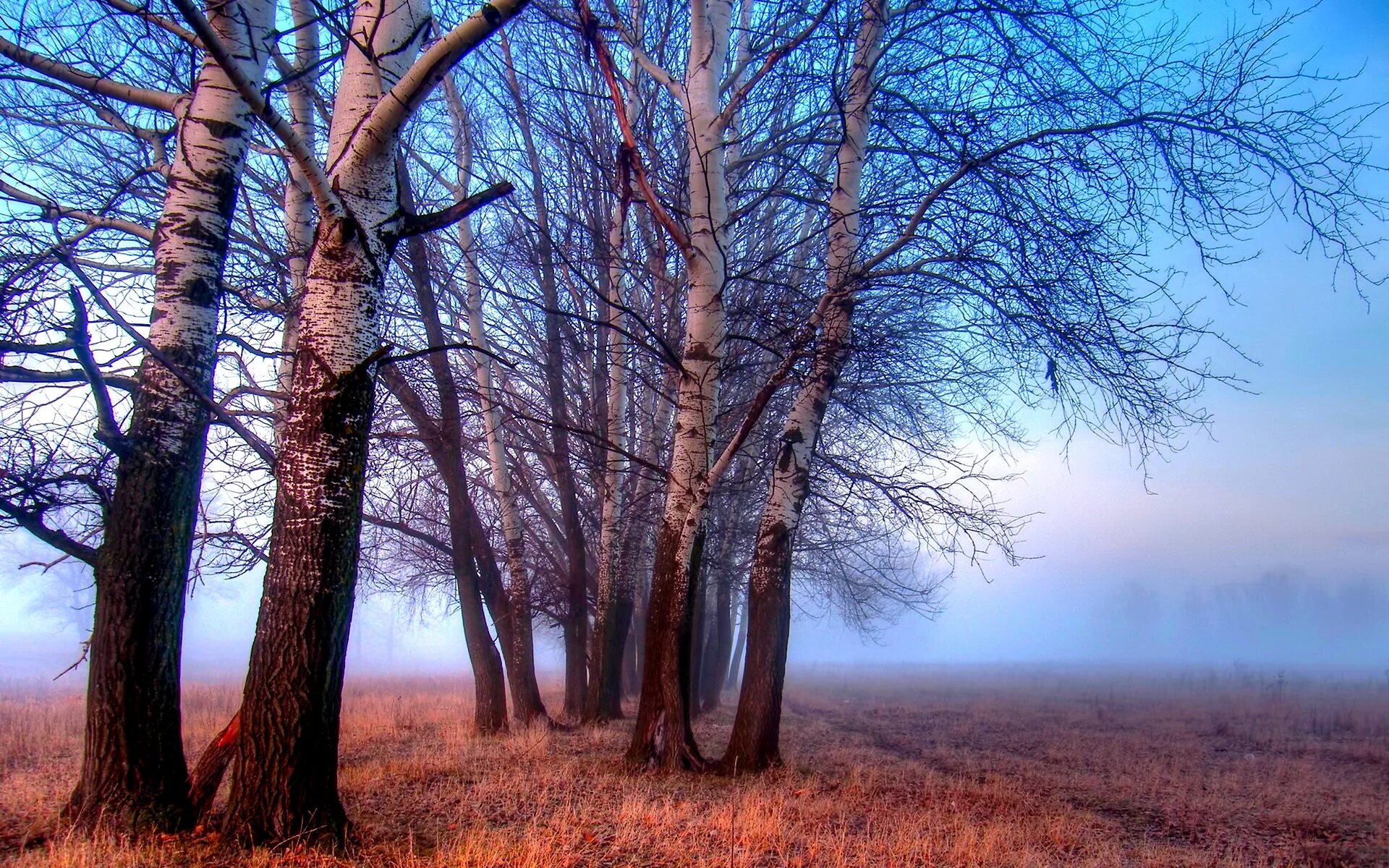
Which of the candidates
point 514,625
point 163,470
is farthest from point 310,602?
point 514,625

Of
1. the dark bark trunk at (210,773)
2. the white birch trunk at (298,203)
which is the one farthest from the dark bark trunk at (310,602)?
the white birch trunk at (298,203)

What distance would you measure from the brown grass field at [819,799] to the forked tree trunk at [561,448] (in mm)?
1899

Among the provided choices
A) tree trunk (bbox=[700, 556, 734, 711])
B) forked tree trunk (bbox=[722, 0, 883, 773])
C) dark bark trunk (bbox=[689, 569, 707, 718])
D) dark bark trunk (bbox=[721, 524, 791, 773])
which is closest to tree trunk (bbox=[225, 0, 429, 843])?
forked tree trunk (bbox=[722, 0, 883, 773])

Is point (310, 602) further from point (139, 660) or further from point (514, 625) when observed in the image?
point (514, 625)

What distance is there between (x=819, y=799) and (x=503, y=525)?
21.8 ft

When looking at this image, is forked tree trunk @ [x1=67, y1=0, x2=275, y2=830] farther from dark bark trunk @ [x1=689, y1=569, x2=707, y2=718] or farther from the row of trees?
dark bark trunk @ [x1=689, y1=569, x2=707, y2=718]

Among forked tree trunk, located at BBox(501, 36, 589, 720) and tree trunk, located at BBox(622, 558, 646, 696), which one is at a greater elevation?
forked tree trunk, located at BBox(501, 36, 589, 720)

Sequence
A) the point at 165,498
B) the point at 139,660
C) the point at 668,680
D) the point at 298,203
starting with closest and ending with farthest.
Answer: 1. the point at 139,660
2. the point at 165,498
3. the point at 298,203
4. the point at 668,680

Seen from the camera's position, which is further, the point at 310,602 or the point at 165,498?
the point at 165,498

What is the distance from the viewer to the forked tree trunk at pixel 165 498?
167 inches

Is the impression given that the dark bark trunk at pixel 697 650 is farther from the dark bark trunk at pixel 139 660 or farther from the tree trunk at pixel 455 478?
the dark bark trunk at pixel 139 660

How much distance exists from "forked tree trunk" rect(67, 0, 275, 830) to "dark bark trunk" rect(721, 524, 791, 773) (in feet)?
15.6

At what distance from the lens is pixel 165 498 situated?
454 cm

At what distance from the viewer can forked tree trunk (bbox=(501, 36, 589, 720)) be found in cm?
1049
